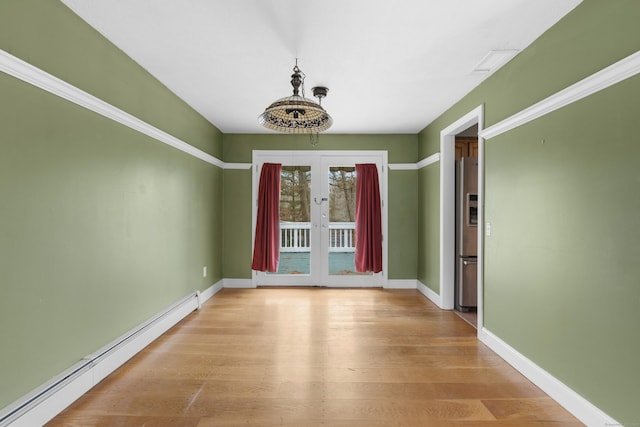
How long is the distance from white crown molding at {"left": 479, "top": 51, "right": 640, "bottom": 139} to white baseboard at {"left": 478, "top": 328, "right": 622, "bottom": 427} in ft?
5.82

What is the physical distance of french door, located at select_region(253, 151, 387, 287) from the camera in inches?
202

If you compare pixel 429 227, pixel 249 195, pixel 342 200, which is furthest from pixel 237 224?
pixel 429 227

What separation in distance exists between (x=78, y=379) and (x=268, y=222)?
10.4 ft

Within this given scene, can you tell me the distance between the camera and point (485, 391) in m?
2.23

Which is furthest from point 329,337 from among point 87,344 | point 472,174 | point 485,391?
point 472,174

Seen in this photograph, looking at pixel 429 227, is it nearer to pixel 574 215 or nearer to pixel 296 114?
pixel 574 215

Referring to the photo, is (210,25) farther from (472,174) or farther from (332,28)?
(472,174)

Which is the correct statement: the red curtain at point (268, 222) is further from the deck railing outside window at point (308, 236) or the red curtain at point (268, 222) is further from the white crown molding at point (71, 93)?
the white crown molding at point (71, 93)

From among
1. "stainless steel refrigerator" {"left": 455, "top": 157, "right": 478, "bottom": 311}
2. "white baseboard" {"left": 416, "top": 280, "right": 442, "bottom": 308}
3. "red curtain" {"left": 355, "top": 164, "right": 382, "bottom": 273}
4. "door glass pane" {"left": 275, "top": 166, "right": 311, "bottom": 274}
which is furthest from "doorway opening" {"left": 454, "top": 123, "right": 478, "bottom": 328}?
"door glass pane" {"left": 275, "top": 166, "right": 311, "bottom": 274}

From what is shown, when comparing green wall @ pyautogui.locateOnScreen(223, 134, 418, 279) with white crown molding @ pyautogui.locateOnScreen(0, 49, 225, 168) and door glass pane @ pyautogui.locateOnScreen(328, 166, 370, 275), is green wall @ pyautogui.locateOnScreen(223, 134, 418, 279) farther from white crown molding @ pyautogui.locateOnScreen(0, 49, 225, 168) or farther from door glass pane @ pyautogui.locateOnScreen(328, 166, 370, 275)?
white crown molding @ pyautogui.locateOnScreen(0, 49, 225, 168)

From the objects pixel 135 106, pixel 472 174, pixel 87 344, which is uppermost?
pixel 135 106

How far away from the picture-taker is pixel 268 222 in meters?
5.03

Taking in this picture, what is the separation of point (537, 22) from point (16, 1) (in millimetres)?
3019

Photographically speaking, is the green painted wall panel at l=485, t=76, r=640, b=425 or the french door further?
the french door
